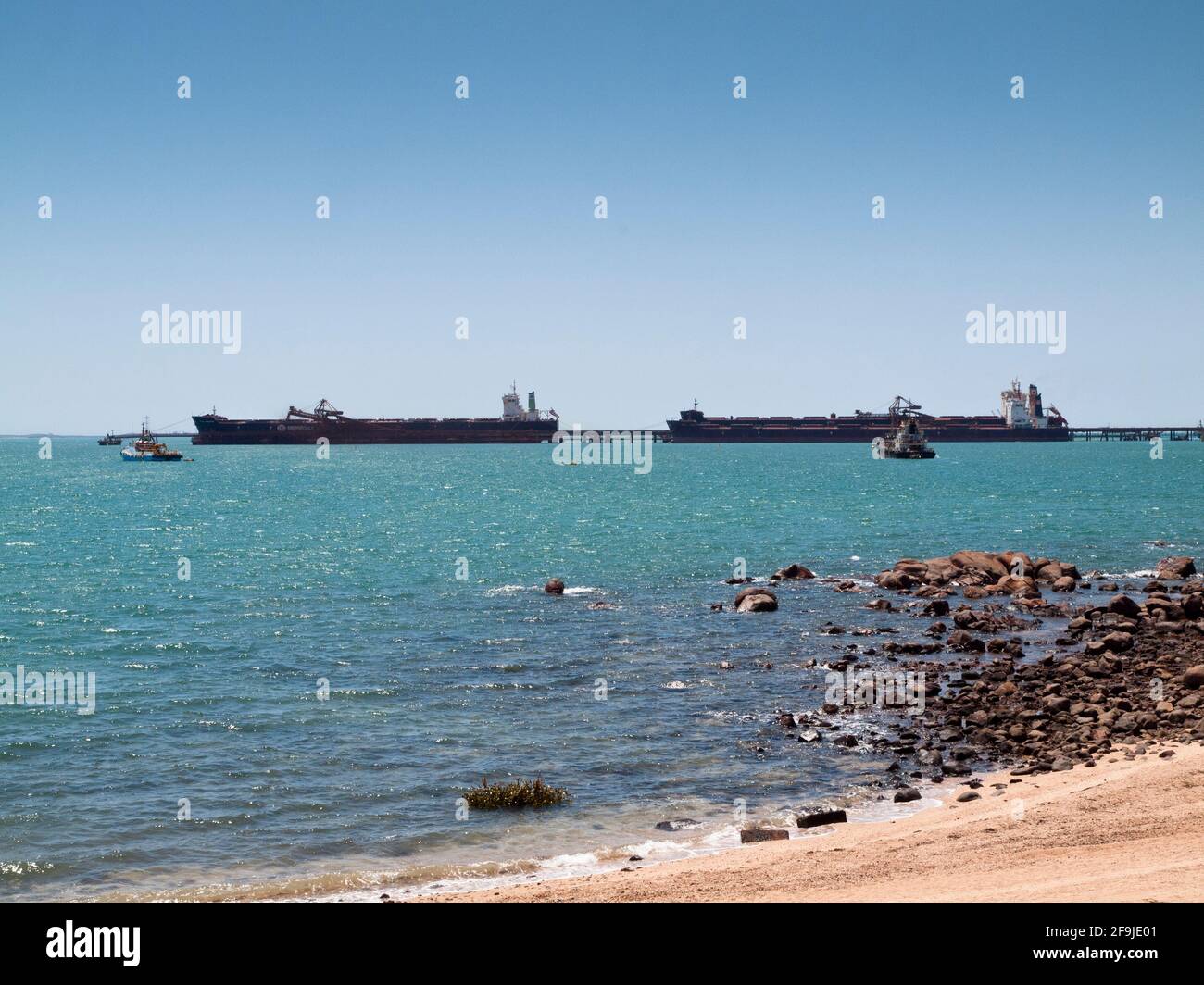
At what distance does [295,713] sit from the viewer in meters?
21.3

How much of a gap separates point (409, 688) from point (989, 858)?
579 inches

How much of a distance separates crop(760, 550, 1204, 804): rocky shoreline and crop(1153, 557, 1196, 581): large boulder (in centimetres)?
184

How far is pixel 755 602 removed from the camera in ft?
109

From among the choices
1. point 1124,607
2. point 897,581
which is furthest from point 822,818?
point 897,581

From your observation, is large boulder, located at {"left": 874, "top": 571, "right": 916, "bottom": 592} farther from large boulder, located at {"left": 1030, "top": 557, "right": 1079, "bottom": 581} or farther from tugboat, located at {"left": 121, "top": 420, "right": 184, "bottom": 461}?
tugboat, located at {"left": 121, "top": 420, "right": 184, "bottom": 461}

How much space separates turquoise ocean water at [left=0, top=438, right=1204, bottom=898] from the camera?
573 inches

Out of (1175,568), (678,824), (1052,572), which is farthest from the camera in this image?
(1175,568)

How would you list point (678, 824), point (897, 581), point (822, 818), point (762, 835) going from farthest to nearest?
1. point (897, 581)
2. point (678, 824)
3. point (822, 818)
4. point (762, 835)

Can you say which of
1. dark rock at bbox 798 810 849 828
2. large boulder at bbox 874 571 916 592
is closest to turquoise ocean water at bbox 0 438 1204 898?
dark rock at bbox 798 810 849 828

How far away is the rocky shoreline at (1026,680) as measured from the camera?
17.7m

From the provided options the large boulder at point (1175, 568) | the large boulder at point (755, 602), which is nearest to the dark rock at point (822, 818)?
the large boulder at point (755, 602)

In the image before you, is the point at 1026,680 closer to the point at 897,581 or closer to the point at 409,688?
the point at 409,688
